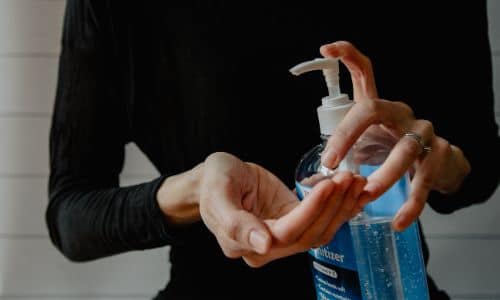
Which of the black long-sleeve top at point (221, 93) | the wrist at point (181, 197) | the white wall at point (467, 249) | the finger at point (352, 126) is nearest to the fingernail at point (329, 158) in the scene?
the finger at point (352, 126)

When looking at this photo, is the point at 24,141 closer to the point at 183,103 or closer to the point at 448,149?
the point at 183,103

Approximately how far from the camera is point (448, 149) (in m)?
0.48

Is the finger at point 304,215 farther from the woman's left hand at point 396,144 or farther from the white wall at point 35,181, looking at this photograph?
the white wall at point 35,181

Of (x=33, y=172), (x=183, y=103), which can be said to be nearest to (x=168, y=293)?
(x=183, y=103)

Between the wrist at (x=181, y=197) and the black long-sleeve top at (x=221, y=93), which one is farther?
the black long-sleeve top at (x=221, y=93)

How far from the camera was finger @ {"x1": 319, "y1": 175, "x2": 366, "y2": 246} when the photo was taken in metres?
0.34

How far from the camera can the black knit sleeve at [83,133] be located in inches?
24.3

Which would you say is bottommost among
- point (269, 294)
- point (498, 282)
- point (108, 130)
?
point (498, 282)

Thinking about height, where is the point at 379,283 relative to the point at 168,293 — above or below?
above

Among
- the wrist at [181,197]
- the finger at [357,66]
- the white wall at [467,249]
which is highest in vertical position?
the finger at [357,66]

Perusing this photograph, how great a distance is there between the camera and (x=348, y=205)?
0.35m

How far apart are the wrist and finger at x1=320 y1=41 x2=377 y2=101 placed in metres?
0.15

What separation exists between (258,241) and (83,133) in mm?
375

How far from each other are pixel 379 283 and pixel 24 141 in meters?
0.65
